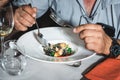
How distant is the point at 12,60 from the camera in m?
1.04

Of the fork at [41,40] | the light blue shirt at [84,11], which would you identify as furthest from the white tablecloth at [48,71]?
the light blue shirt at [84,11]

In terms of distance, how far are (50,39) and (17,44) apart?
18 centimetres

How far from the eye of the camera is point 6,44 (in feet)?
3.66

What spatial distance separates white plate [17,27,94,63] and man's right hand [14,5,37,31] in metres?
0.07

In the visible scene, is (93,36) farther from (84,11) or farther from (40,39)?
(84,11)

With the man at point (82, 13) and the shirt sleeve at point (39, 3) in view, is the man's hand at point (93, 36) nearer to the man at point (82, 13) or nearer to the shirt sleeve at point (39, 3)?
the man at point (82, 13)

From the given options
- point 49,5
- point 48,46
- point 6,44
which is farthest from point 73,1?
point 6,44

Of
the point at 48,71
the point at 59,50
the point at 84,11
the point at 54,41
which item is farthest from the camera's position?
the point at 84,11

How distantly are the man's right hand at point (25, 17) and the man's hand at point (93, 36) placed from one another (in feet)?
0.97

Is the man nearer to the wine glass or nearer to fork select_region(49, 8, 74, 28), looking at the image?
fork select_region(49, 8, 74, 28)

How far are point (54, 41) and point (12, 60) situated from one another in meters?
0.28

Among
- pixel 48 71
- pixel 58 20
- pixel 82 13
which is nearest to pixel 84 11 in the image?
pixel 82 13

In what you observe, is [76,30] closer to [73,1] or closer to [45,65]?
[45,65]

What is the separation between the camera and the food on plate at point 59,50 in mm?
1123
